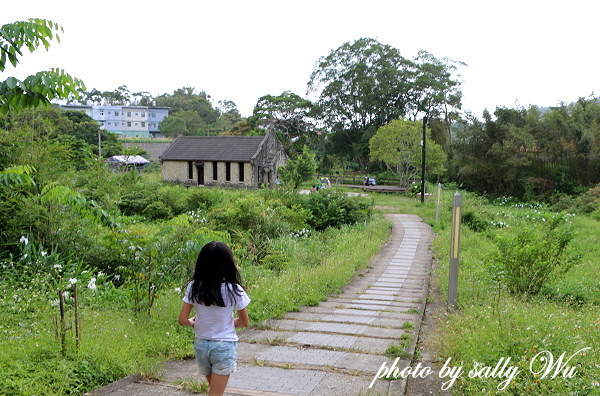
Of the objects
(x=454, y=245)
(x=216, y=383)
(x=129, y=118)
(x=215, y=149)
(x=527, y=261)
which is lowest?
(x=527, y=261)

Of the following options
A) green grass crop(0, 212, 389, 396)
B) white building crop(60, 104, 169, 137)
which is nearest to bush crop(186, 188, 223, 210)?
green grass crop(0, 212, 389, 396)

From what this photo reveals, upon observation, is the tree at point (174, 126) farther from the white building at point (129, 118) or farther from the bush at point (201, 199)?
the bush at point (201, 199)

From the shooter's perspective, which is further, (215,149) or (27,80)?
(215,149)

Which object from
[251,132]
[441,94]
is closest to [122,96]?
[251,132]

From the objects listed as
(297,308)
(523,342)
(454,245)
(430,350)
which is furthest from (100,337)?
(454,245)

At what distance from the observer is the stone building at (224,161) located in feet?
109

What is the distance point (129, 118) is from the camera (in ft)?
254

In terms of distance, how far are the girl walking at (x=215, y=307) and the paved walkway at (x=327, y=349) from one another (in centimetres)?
82

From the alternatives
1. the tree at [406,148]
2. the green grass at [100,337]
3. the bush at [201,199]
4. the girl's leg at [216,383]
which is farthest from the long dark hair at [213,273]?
the tree at [406,148]

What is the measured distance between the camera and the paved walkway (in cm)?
436

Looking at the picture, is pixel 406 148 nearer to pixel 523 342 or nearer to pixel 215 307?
pixel 523 342

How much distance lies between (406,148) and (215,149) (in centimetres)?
1419

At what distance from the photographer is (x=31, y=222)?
28.1 feet

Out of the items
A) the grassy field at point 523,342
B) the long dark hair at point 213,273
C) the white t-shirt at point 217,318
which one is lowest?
the grassy field at point 523,342
